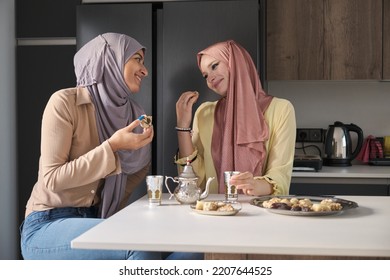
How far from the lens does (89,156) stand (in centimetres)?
187

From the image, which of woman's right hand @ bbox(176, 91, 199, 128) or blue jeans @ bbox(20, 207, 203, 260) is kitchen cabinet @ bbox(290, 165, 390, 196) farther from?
blue jeans @ bbox(20, 207, 203, 260)

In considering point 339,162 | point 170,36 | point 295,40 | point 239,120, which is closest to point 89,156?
point 239,120

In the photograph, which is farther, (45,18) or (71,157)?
(45,18)

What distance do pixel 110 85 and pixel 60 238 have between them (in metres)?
0.63

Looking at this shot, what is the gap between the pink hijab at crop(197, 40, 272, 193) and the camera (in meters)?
2.22

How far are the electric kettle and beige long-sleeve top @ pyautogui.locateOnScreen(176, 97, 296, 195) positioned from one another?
1.11 metres

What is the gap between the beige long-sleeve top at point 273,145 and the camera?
210cm

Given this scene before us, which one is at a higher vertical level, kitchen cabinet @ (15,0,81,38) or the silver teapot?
kitchen cabinet @ (15,0,81,38)

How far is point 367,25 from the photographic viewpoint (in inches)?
123

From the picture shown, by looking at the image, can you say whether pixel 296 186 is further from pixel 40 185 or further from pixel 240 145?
pixel 40 185

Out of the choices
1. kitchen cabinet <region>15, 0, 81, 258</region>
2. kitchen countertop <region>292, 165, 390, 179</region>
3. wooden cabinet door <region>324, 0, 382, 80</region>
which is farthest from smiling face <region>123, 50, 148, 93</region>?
wooden cabinet door <region>324, 0, 382, 80</region>

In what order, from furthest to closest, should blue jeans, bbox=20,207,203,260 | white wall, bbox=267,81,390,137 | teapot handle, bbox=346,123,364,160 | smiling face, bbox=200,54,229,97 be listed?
1. white wall, bbox=267,81,390,137
2. teapot handle, bbox=346,123,364,160
3. smiling face, bbox=200,54,229,97
4. blue jeans, bbox=20,207,203,260

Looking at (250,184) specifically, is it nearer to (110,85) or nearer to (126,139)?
(126,139)

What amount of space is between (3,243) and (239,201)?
1796 millimetres
